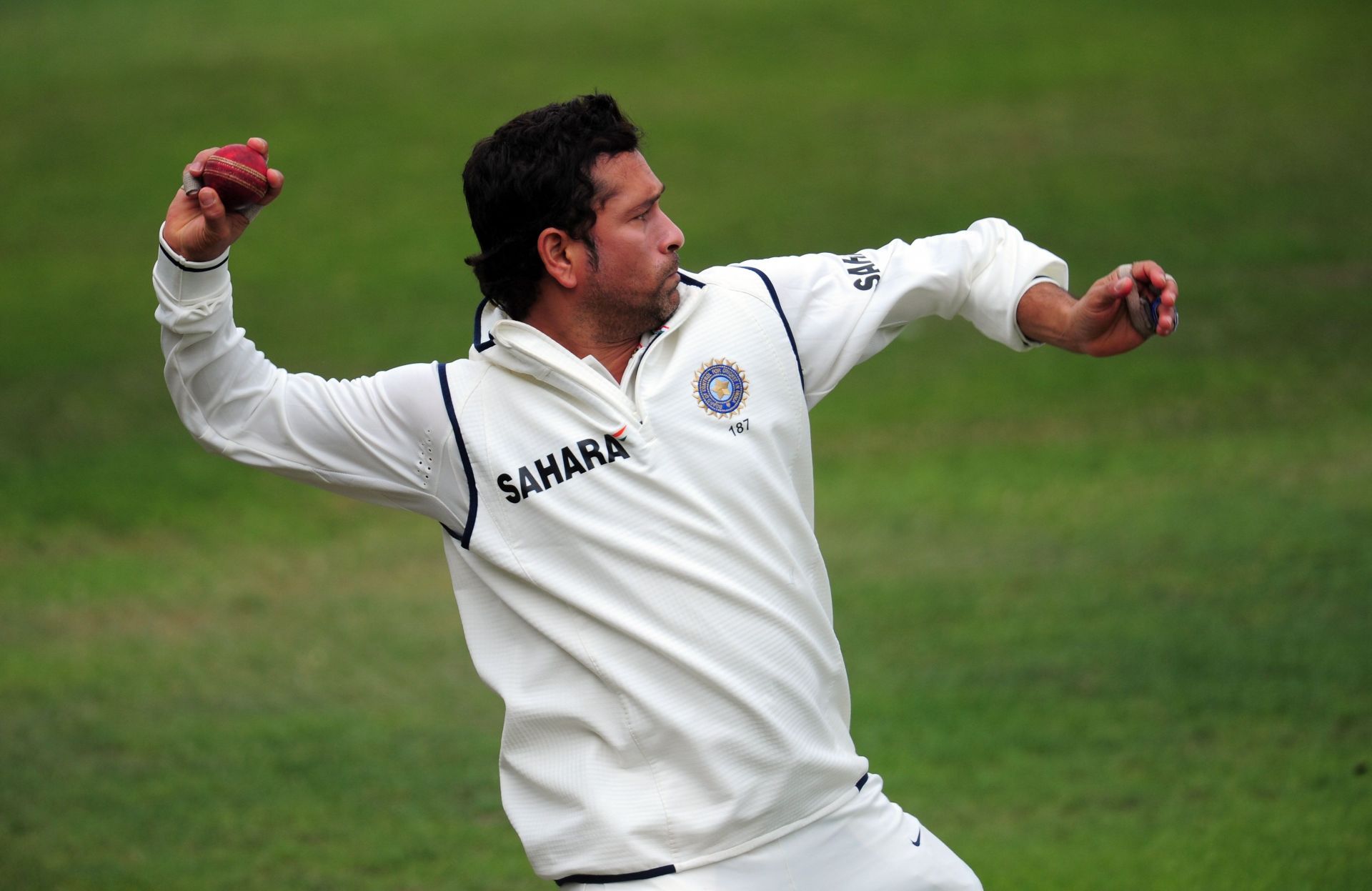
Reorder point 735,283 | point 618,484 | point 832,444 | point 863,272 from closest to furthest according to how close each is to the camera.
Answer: point 618,484 → point 735,283 → point 863,272 → point 832,444

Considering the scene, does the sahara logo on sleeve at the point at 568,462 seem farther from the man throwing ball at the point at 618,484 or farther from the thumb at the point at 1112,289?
the thumb at the point at 1112,289

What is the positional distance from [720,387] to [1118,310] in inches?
31.4

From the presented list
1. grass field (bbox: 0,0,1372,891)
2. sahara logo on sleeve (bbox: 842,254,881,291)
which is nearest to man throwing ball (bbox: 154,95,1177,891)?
sahara logo on sleeve (bbox: 842,254,881,291)

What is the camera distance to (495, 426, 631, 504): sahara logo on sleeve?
3158 millimetres

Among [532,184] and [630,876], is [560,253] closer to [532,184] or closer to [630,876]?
[532,184]

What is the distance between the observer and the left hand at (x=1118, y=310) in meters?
3.06

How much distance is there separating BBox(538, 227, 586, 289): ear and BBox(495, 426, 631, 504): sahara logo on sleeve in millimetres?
332

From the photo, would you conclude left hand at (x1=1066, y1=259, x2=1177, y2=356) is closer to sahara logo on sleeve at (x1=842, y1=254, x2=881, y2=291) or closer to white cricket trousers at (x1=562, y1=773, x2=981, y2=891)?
sahara logo on sleeve at (x1=842, y1=254, x2=881, y2=291)

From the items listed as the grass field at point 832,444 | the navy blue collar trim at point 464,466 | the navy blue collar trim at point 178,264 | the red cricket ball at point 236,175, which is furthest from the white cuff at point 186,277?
the grass field at point 832,444

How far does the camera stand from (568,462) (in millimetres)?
3166

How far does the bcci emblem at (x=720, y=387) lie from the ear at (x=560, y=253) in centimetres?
32

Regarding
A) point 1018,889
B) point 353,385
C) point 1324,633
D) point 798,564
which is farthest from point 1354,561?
point 353,385

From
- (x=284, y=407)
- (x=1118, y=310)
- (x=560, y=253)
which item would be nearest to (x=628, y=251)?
(x=560, y=253)

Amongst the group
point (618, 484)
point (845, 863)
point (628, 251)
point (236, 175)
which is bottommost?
point (845, 863)
